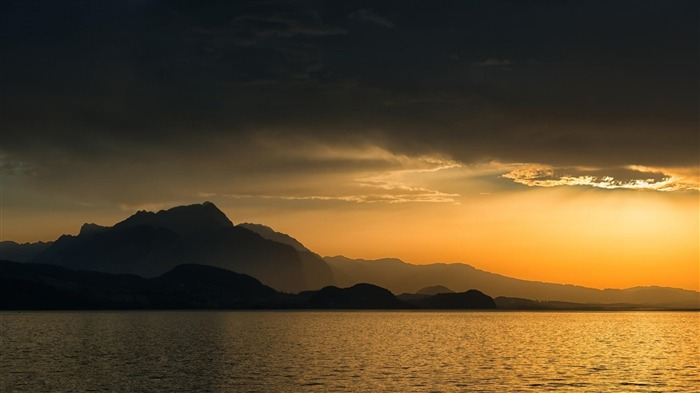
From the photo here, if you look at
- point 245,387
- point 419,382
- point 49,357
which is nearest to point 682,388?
point 419,382

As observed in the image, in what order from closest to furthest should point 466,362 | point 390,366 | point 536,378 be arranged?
1. point 536,378
2. point 390,366
3. point 466,362

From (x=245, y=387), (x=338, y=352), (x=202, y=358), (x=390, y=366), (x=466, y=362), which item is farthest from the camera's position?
(x=338, y=352)

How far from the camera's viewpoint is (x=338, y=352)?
15488 centimetres

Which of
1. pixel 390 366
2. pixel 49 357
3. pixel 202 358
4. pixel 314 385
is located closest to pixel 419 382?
pixel 314 385

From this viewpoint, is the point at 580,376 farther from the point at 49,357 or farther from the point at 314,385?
the point at 49,357

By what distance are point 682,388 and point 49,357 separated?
350 ft

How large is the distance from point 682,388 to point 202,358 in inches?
3259

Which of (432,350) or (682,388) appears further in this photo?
(432,350)

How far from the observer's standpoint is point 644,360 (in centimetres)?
14125

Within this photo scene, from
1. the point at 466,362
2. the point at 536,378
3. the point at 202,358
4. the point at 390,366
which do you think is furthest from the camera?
the point at 202,358

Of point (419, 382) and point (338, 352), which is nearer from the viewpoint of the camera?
point (419, 382)

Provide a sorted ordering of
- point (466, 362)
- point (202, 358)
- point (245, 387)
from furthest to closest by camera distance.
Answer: point (202, 358) < point (466, 362) < point (245, 387)

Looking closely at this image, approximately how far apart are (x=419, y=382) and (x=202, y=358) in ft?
176

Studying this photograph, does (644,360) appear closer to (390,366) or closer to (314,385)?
(390,366)
